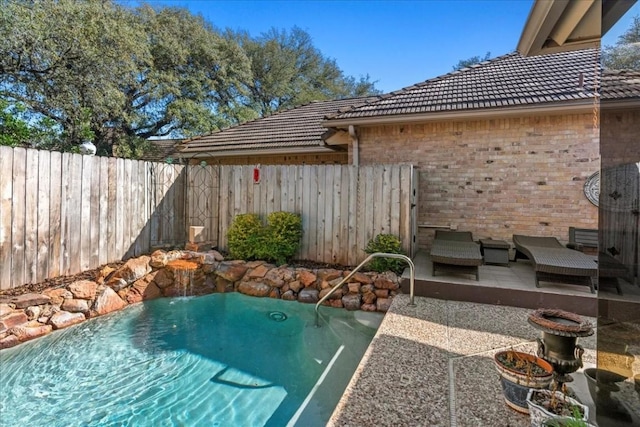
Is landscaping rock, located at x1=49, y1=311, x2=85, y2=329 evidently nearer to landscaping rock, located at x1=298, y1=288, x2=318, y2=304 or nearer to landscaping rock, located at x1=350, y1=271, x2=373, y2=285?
landscaping rock, located at x1=298, y1=288, x2=318, y2=304

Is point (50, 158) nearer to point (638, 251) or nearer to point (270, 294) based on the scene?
point (270, 294)

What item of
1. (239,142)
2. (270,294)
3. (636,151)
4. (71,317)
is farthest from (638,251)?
(239,142)

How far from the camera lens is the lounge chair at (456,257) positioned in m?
4.95

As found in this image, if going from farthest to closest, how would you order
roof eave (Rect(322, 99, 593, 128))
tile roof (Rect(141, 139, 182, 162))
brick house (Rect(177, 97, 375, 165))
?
tile roof (Rect(141, 139, 182, 162)) < brick house (Rect(177, 97, 375, 165)) < roof eave (Rect(322, 99, 593, 128))

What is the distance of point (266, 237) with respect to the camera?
6.59 metres

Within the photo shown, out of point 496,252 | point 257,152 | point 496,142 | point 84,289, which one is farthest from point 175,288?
point 496,142

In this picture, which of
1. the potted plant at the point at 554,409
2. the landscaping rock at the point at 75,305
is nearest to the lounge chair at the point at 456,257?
the potted plant at the point at 554,409

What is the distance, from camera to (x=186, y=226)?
7660 millimetres

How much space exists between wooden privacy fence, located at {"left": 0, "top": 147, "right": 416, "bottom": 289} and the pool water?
146 centimetres

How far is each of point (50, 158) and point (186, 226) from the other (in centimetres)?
301

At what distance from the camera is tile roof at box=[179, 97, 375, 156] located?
10.2m

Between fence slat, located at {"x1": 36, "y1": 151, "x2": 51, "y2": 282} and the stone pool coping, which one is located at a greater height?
fence slat, located at {"x1": 36, "y1": 151, "x2": 51, "y2": 282}

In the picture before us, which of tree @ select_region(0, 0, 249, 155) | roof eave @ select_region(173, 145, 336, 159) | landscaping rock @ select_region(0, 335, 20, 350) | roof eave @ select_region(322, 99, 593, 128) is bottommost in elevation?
landscaping rock @ select_region(0, 335, 20, 350)

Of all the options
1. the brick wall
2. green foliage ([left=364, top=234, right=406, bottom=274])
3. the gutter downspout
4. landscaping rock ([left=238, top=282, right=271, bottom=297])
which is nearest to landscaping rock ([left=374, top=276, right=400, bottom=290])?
green foliage ([left=364, top=234, right=406, bottom=274])
